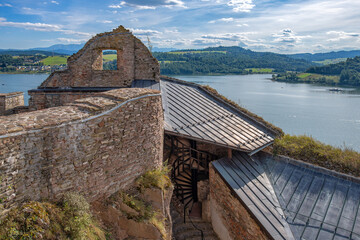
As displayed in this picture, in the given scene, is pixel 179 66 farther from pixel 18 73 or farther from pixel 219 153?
pixel 219 153

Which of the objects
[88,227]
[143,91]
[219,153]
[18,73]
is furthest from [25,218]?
[18,73]

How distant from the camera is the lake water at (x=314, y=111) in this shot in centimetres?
2655

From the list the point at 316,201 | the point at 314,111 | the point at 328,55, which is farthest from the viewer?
the point at 328,55

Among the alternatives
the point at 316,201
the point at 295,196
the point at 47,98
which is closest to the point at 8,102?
the point at 47,98

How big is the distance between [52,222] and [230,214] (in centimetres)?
581

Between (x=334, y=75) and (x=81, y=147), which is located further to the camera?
(x=334, y=75)

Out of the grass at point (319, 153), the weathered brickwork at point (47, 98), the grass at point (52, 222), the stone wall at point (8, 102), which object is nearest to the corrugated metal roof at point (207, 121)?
the grass at point (319, 153)

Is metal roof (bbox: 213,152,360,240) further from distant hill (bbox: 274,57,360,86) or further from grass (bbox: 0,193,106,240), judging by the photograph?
distant hill (bbox: 274,57,360,86)

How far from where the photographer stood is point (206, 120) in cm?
1089

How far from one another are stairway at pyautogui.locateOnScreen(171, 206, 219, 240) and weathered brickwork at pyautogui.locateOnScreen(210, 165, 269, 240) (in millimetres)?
358

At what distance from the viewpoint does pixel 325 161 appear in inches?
372

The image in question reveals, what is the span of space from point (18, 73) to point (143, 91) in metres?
33.9

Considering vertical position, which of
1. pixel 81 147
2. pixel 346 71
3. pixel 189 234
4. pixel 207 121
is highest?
pixel 346 71

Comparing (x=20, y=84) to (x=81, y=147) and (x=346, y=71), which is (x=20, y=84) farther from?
(x=346, y=71)
